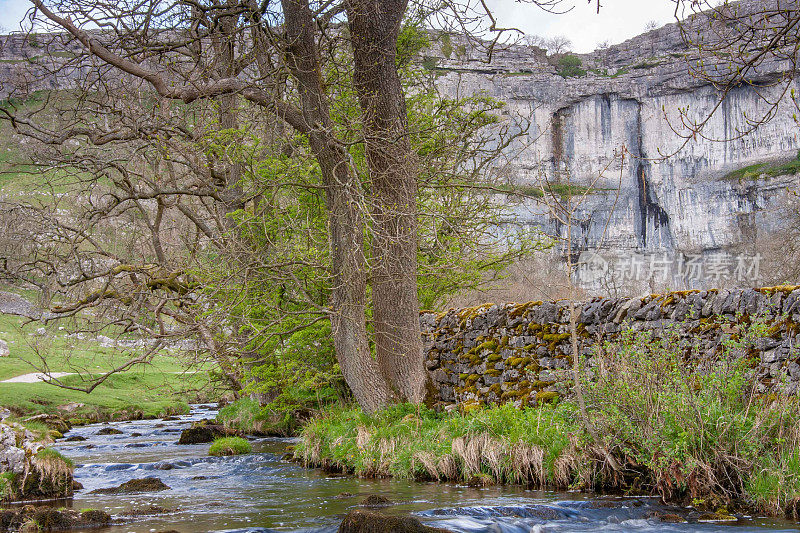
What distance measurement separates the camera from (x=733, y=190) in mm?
67375

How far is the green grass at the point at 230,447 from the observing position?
1316 centimetres

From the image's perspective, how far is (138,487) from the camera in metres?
9.49

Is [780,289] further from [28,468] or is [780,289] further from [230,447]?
[230,447]

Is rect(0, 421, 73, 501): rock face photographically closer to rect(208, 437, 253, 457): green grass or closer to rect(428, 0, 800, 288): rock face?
rect(208, 437, 253, 457): green grass

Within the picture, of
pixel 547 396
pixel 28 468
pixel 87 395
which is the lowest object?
pixel 87 395

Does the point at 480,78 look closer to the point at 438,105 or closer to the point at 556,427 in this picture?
the point at 438,105

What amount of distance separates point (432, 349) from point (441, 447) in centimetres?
398

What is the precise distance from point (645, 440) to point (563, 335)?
3180mm

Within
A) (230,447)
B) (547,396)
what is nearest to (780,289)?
(547,396)

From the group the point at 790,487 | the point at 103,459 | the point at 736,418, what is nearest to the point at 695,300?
the point at 736,418

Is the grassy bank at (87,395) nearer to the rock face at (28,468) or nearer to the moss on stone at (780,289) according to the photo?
the rock face at (28,468)

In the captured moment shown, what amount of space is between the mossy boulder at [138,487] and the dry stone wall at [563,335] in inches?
198

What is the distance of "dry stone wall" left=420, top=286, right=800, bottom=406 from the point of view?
7.31m

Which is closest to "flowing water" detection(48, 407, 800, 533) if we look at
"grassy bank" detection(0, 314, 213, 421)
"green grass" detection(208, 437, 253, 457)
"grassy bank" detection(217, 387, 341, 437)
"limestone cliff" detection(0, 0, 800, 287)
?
"green grass" detection(208, 437, 253, 457)
